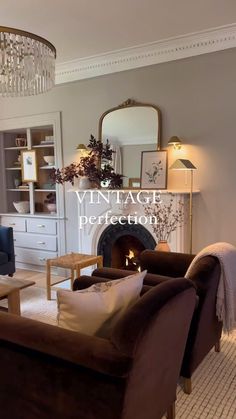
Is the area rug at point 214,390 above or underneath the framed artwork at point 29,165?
underneath

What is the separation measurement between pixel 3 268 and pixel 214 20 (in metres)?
3.57

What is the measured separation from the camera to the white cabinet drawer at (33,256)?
493 centimetres

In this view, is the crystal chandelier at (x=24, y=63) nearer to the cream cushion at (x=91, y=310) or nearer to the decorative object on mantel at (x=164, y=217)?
the cream cushion at (x=91, y=310)

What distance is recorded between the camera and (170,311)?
145cm

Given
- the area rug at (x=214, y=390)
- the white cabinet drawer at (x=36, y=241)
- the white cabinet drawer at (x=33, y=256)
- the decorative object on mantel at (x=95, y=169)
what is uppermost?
the decorative object on mantel at (x=95, y=169)

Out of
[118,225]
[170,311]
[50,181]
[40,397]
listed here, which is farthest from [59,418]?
[50,181]

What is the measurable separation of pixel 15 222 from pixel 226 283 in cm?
379

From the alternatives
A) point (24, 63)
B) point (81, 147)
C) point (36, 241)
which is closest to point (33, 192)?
point (36, 241)

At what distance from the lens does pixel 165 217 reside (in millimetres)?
3805

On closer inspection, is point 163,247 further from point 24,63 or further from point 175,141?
point 24,63

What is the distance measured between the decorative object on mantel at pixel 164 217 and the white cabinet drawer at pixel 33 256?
169 centimetres

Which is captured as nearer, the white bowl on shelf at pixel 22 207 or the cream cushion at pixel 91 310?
the cream cushion at pixel 91 310

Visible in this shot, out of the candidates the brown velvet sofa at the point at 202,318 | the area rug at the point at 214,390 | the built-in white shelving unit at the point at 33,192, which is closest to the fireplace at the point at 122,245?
the built-in white shelving unit at the point at 33,192

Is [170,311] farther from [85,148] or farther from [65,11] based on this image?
[85,148]
